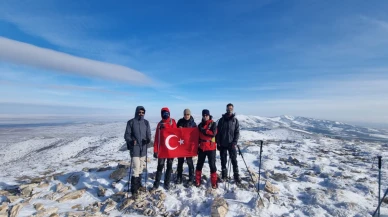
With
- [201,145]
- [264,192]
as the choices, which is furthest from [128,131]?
[264,192]

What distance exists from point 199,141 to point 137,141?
99.6 inches

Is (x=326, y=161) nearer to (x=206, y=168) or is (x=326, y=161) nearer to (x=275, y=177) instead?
(x=275, y=177)

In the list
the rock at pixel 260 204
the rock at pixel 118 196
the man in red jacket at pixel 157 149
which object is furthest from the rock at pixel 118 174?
the rock at pixel 260 204

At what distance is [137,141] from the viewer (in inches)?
331

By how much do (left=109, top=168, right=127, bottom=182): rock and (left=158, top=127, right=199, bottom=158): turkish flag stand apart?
9.28ft

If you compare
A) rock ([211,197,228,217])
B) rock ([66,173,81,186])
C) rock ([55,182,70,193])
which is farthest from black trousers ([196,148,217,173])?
rock ([66,173,81,186])

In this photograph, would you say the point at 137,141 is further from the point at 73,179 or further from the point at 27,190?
the point at 27,190

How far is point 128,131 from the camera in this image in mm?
8359

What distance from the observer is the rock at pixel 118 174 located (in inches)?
389

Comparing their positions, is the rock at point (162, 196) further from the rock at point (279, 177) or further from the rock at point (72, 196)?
the rock at point (279, 177)

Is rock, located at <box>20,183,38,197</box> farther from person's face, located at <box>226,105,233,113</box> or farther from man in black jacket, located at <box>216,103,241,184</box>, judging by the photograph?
person's face, located at <box>226,105,233,113</box>

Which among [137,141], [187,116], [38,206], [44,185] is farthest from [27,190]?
[187,116]

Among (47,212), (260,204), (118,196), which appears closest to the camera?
(47,212)

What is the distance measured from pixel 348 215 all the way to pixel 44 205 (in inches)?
404
